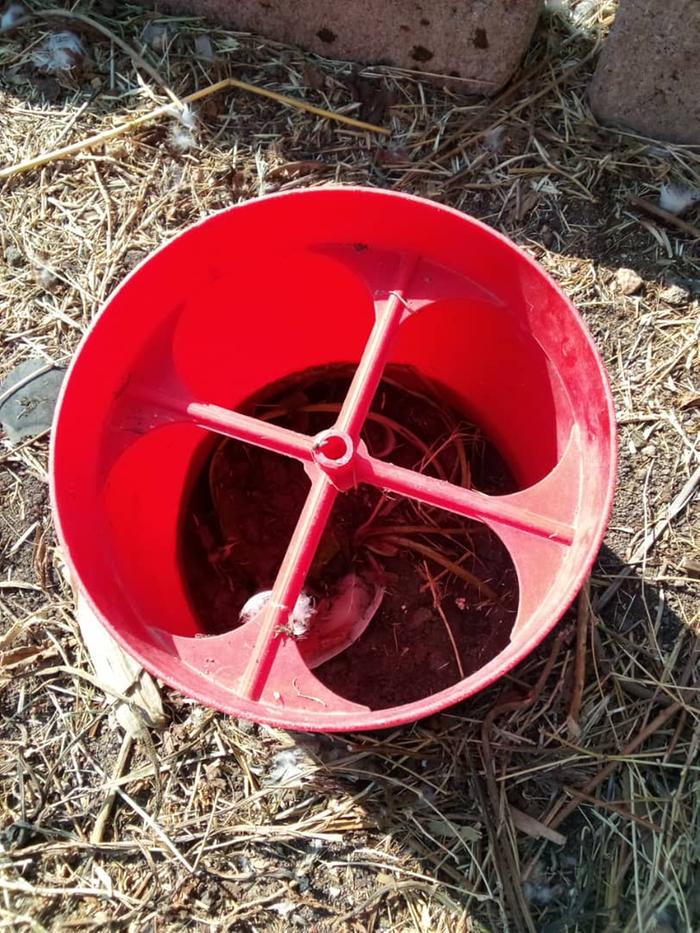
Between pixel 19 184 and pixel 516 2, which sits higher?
pixel 516 2

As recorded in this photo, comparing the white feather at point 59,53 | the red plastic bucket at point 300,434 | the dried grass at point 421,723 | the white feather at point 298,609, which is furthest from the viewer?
the white feather at point 59,53

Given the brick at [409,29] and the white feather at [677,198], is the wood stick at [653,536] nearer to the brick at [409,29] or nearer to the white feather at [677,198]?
the white feather at [677,198]

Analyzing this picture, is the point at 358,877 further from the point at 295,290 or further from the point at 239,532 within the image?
the point at 295,290

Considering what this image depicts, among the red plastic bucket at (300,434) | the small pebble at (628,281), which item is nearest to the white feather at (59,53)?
the red plastic bucket at (300,434)

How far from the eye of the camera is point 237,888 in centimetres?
127

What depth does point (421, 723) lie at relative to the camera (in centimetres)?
128

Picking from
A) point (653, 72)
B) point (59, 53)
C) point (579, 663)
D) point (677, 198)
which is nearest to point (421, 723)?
point (579, 663)

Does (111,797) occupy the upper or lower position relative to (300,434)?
lower

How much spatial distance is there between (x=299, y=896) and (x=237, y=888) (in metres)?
0.09

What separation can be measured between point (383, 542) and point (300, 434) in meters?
0.33

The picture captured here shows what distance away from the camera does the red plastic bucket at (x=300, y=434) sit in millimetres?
1070

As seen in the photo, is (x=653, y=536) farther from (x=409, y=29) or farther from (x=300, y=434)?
(x=409, y=29)

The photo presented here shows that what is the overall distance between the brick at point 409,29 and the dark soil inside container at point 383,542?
557 mm

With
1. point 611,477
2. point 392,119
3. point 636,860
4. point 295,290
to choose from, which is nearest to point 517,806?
point 636,860
